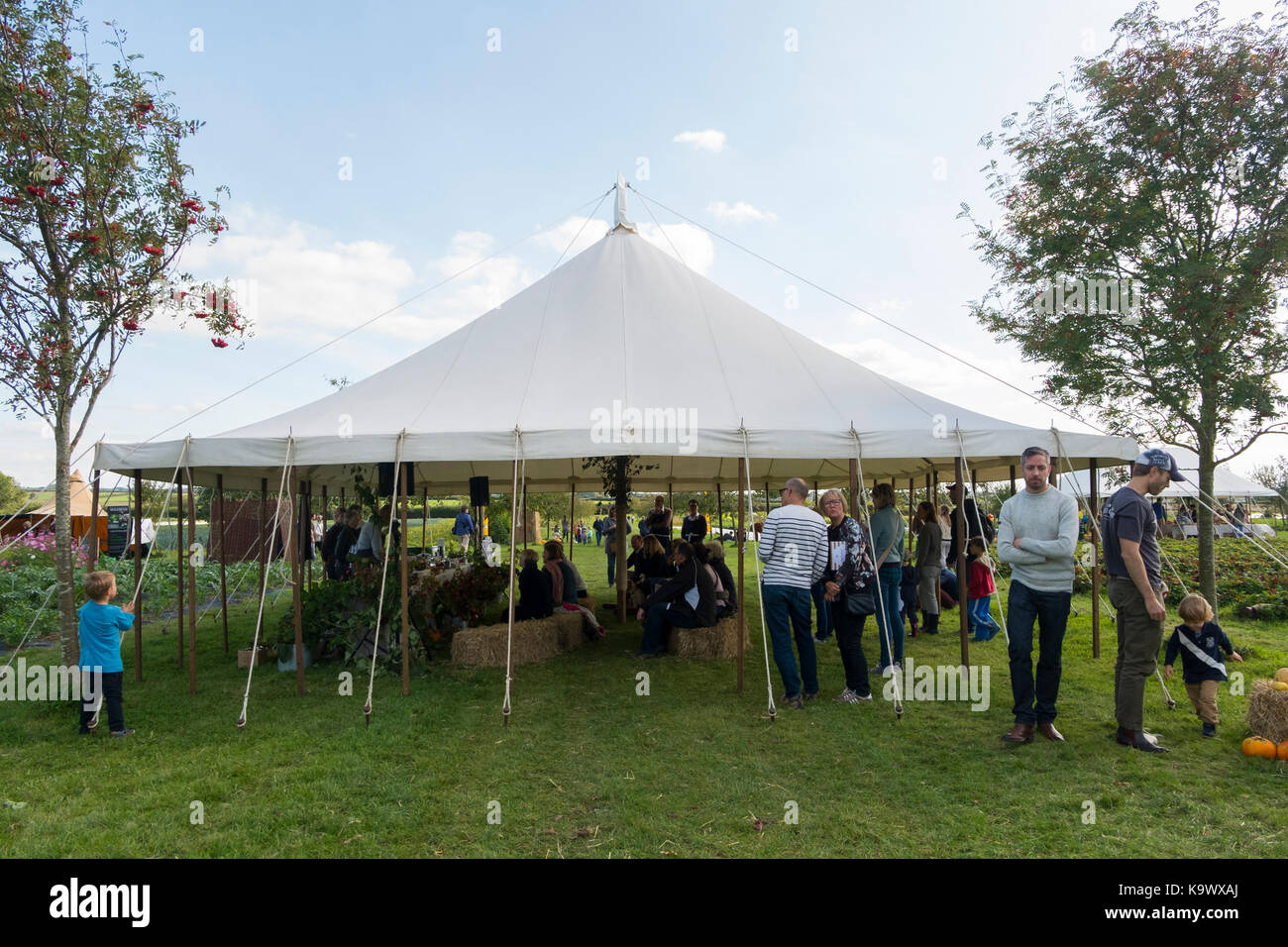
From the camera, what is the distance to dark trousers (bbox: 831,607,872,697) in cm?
552

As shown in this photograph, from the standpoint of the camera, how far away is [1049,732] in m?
4.59

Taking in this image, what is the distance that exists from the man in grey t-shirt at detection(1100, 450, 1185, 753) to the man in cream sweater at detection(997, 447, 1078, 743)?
0.88 feet

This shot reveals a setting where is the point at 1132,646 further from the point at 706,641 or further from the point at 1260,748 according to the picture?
the point at 706,641

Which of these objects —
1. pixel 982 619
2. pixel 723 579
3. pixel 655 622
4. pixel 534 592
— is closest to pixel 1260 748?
pixel 982 619

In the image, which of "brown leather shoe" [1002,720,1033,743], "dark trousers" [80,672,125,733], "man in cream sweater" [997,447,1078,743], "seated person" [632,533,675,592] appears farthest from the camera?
"seated person" [632,533,675,592]

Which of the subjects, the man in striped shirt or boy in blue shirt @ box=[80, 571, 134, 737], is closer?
boy in blue shirt @ box=[80, 571, 134, 737]

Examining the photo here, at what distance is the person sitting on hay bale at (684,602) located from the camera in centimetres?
703

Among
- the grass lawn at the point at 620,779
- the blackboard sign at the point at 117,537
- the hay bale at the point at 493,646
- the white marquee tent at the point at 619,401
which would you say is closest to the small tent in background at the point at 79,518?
the blackboard sign at the point at 117,537

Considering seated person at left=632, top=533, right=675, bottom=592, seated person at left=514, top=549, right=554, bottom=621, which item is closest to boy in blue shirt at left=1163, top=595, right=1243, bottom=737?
seated person at left=632, top=533, right=675, bottom=592

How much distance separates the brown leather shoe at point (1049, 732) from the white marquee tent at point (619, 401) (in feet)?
6.93

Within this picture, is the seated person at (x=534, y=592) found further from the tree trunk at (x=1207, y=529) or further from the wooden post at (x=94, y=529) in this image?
the tree trunk at (x=1207, y=529)

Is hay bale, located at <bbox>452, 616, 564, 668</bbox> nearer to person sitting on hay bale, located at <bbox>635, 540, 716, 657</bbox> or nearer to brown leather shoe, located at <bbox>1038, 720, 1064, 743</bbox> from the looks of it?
person sitting on hay bale, located at <bbox>635, 540, 716, 657</bbox>

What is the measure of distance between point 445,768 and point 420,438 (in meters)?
2.57
